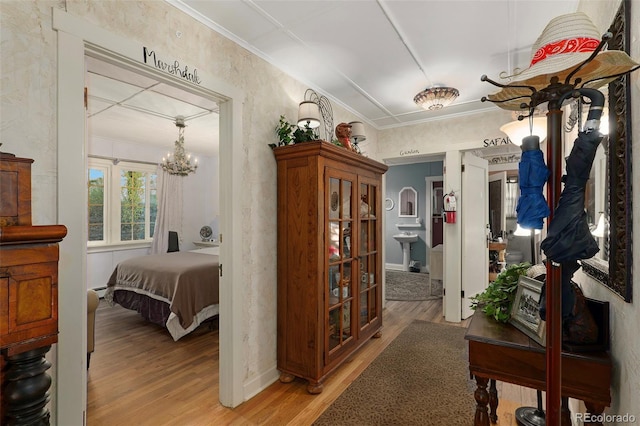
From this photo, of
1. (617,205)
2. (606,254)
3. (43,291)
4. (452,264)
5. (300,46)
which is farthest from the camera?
(452,264)

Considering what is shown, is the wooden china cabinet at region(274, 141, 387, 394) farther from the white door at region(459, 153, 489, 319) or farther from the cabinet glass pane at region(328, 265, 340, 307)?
the white door at region(459, 153, 489, 319)

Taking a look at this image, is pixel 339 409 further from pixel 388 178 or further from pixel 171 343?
pixel 388 178

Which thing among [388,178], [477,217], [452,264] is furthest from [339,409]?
[388,178]

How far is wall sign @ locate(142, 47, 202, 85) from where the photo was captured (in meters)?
1.66

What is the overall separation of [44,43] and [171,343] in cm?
285

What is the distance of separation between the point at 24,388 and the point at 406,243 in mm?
6893

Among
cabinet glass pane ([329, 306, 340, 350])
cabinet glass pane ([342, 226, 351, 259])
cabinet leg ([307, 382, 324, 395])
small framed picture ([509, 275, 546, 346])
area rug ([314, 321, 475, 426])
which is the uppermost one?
cabinet glass pane ([342, 226, 351, 259])

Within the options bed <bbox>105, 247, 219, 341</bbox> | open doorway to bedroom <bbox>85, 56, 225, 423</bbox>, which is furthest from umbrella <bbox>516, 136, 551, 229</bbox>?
bed <bbox>105, 247, 219, 341</bbox>

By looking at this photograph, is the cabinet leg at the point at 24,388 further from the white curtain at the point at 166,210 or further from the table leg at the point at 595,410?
the white curtain at the point at 166,210

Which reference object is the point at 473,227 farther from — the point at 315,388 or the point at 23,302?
A: the point at 23,302

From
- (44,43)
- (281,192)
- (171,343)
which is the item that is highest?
(44,43)

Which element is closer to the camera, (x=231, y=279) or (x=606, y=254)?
(x=606, y=254)

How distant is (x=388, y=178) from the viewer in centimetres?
755

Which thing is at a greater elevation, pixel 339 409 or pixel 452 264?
pixel 452 264
